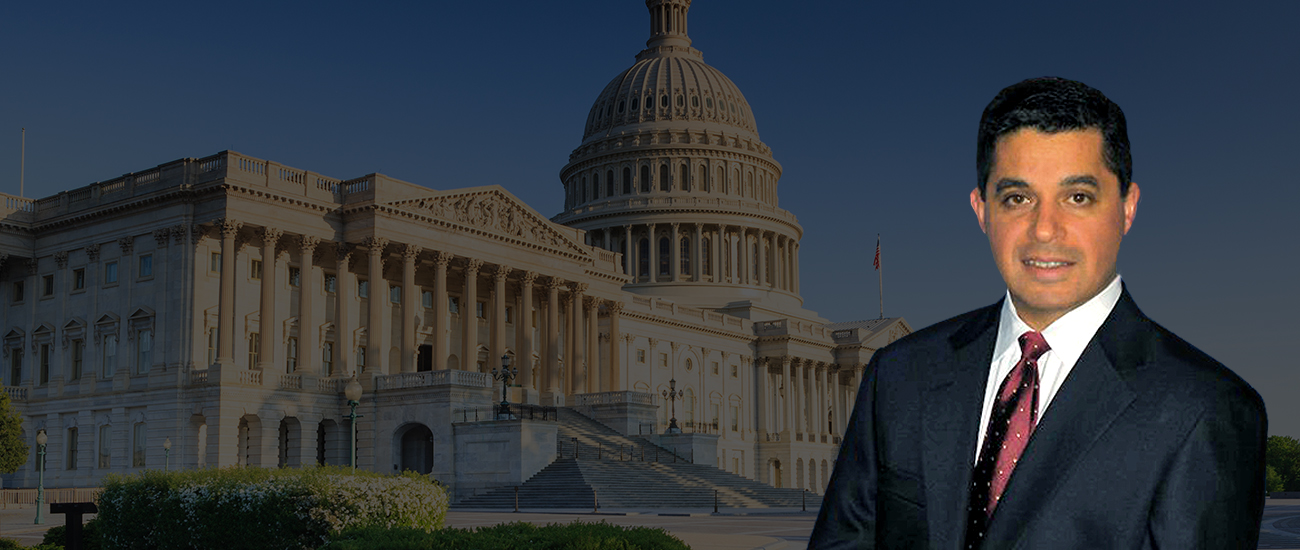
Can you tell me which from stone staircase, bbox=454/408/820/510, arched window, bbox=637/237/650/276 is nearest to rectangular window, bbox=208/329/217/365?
stone staircase, bbox=454/408/820/510

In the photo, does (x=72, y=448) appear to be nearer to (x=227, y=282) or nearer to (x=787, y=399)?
(x=227, y=282)

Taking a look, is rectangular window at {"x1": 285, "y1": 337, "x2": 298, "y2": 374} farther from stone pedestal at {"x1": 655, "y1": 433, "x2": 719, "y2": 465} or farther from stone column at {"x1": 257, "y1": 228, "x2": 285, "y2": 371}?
stone pedestal at {"x1": 655, "y1": 433, "x2": 719, "y2": 465}

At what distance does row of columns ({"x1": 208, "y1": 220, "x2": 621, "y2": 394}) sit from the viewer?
182 ft

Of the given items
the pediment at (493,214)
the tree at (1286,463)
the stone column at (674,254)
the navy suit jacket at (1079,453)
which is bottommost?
the tree at (1286,463)

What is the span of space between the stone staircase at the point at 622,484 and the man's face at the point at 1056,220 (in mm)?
43891

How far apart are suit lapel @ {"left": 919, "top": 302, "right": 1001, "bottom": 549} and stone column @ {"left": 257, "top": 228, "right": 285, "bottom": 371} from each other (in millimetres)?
55000

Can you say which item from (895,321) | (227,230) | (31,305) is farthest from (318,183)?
(895,321)

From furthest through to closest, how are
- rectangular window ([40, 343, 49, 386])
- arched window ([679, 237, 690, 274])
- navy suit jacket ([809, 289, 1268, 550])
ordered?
arched window ([679, 237, 690, 274]) → rectangular window ([40, 343, 49, 386]) → navy suit jacket ([809, 289, 1268, 550])

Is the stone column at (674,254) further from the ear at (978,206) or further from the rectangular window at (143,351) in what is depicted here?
the ear at (978,206)

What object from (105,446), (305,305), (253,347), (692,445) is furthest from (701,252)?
(105,446)

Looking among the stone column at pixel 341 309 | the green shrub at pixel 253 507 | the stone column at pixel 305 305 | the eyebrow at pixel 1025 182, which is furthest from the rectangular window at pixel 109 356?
the eyebrow at pixel 1025 182

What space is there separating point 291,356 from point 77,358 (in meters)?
10.4

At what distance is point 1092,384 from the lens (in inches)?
108

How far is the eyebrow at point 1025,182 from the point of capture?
2.83 meters
